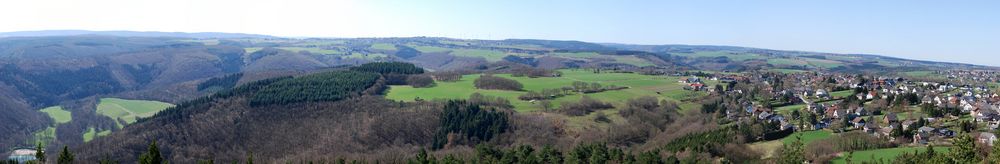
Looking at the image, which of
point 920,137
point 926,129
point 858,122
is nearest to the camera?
point 920,137

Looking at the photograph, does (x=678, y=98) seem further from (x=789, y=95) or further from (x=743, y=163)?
(x=743, y=163)

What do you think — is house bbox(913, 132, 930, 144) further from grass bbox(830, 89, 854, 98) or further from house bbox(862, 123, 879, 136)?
grass bbox(830, 89, 854, 98)

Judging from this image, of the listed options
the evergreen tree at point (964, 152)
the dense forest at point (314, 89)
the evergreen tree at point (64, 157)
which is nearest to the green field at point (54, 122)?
the dense forest at point (314, 89)

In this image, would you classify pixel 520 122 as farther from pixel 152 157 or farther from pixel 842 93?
pixel 152 157

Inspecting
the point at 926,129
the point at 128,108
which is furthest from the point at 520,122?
the point at 128,108

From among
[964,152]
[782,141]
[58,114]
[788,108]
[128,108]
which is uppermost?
[964,152]

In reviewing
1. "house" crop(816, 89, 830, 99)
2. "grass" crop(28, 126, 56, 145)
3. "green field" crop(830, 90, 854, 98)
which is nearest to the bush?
"house" crop(816, 89, 830, 99)

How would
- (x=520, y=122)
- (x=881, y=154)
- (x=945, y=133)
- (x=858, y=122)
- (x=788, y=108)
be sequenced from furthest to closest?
(x=520, y=122) < (x=788, y=108) < (x=858, y=122) < (x=945, y=133) < (x=881, y=154)
